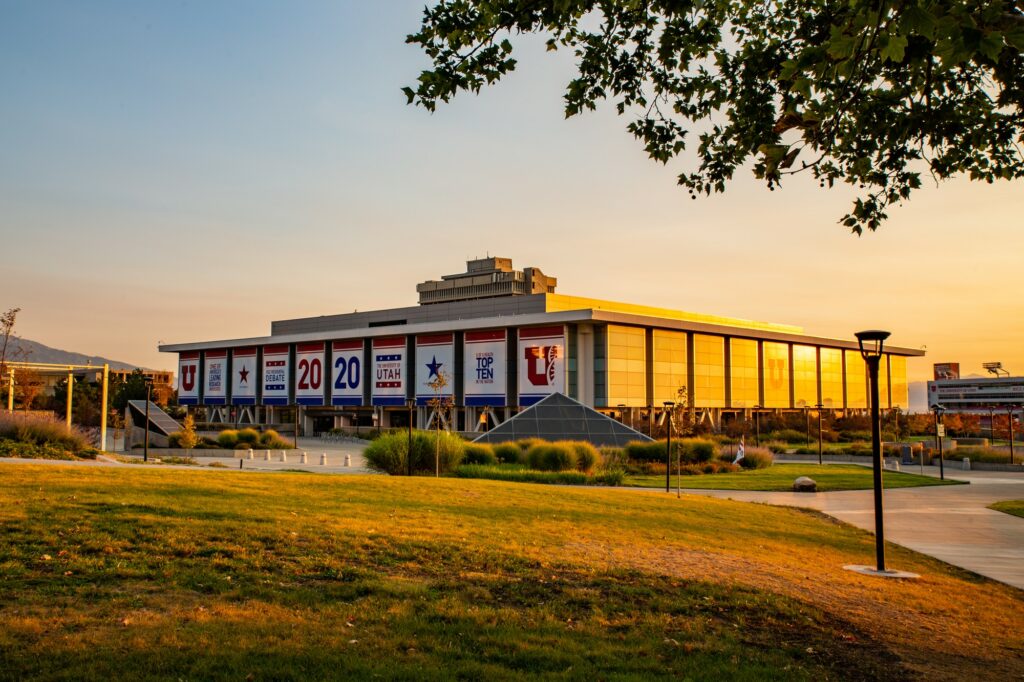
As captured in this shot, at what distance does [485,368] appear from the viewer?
73.6m

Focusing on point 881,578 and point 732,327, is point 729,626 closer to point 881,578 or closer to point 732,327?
point 881,578

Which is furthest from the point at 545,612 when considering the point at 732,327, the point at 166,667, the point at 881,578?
the point at 732,327

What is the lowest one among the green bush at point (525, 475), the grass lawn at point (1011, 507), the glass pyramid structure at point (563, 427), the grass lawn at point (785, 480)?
the grass lawn at point (785, 480)

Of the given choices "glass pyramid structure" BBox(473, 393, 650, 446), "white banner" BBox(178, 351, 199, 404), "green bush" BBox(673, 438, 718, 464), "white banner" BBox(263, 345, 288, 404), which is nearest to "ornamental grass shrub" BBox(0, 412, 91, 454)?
"glass pyramid structure" BBox(473, 393, 650, 446)

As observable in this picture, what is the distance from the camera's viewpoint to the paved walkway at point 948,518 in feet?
46.1

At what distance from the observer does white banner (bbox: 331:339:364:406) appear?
84000 millimetres

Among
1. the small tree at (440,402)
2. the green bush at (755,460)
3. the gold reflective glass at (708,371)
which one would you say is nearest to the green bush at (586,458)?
the small tree at (440,402)

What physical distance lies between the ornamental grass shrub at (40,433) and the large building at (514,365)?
1331 inches

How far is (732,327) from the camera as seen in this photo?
80562mm

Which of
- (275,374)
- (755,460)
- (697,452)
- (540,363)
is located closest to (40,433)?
(697,452)

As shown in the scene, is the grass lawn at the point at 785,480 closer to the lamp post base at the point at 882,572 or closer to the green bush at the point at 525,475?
the green bush at the point at 525,475

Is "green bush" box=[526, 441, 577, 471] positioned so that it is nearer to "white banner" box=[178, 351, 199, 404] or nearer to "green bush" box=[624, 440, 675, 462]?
"green bush" box=[624, 440, 675, 462]

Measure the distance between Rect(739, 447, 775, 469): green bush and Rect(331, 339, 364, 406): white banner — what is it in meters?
52.1

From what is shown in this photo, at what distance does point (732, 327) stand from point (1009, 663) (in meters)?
75.6
